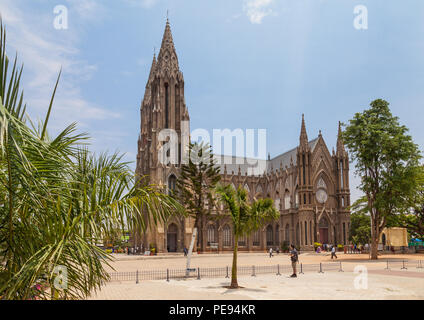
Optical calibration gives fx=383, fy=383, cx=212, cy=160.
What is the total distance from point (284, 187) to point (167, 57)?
33.3m

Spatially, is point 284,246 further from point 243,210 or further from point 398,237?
point 243,210

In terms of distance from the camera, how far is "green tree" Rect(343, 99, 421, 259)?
1510 inches

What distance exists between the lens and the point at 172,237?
61406 millimetres

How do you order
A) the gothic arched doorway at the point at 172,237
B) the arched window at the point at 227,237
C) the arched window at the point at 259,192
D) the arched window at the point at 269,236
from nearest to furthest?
the gothic arched doorway at the point at 172,237 < the arched window at the point at 227,237 < the arched window at the point at 269,236 < the arched window at the point at 259,192

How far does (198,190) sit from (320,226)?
3126cm

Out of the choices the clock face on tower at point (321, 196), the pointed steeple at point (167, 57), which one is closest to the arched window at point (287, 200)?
the clock face on tower at point (321, 196)

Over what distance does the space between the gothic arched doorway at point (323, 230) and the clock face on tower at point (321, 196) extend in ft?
11.1

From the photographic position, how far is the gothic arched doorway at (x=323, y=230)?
66.7 metres

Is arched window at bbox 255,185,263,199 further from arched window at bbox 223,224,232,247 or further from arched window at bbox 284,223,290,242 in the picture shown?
arched window at bbox 223,224,232,247

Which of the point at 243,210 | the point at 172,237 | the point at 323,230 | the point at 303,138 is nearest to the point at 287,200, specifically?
the point at 323,230

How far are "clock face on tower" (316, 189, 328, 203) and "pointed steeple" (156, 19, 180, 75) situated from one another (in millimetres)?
33798

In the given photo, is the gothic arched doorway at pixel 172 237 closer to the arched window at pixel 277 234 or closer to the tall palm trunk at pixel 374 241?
the arched window at pixel 277 234

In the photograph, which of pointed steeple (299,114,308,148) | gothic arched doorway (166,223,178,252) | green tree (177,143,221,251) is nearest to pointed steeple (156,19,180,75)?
green tree (177,143,221,251)
